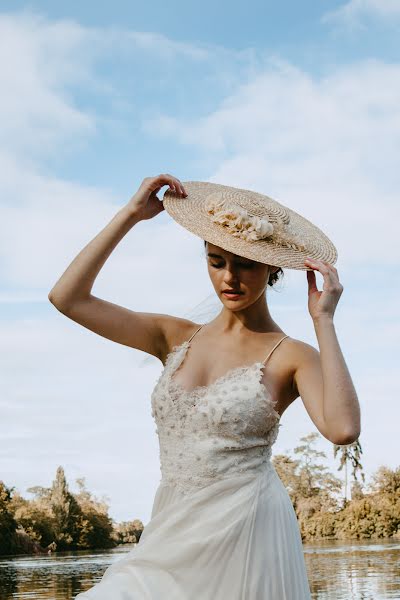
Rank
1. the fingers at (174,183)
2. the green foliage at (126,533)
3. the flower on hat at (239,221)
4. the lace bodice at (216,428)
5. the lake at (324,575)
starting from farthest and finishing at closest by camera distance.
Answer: the green foliage at (126,533) < the lake at (324,575) < the fingers at (174,183) < the flower on hat at (239,221) < the lace bodice at (216,428)

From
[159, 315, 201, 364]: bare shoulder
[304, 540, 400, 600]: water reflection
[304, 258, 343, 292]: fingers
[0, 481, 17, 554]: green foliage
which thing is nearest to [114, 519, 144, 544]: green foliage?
[0, 481, 17, 554]: green foliage

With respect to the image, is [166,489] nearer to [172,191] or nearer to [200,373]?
[200,373]

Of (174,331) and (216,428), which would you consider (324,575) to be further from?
(216,428)

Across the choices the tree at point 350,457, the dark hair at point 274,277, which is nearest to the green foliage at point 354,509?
the tree at point 350,457

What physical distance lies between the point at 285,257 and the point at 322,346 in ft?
1.30

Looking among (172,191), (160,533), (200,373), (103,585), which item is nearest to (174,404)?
(200,373)

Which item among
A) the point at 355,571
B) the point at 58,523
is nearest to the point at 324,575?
the point at 355,571

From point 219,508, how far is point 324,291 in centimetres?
72

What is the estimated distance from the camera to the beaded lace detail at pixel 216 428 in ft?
8.54

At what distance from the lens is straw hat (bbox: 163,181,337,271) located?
2.81 meters

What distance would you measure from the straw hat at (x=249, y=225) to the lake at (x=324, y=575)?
10.6 meters

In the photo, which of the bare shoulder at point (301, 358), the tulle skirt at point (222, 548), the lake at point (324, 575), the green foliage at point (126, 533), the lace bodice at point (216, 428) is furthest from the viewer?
the green foliage at point (126, 533)

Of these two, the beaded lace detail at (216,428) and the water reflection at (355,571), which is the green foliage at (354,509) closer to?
the water reflection at (355,571)

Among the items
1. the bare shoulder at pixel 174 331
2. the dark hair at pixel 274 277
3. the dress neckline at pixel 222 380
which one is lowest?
the dress neckline at pixel 222 380
